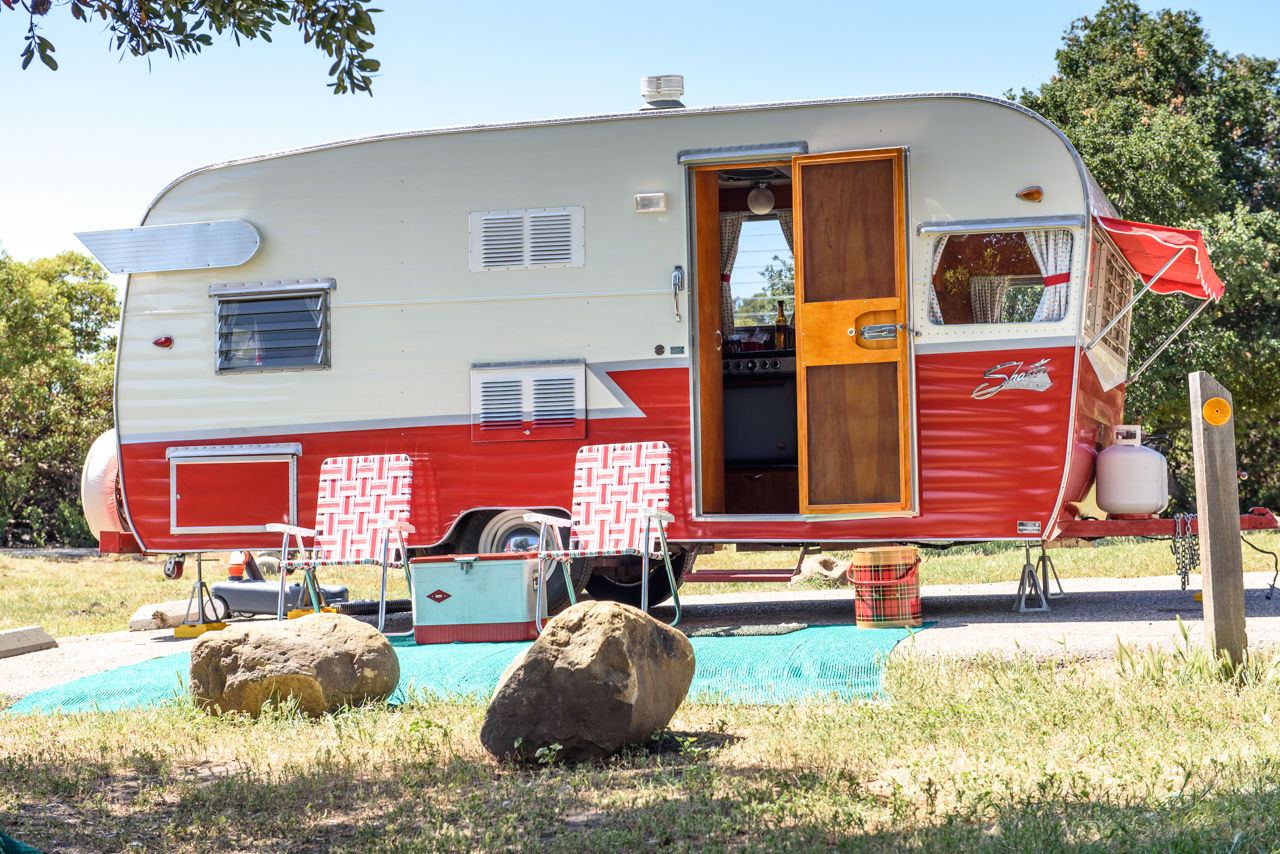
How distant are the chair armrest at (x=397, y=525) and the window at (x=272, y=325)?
1057mm

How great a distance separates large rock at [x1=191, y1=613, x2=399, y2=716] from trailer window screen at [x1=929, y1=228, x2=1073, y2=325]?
3.72 m

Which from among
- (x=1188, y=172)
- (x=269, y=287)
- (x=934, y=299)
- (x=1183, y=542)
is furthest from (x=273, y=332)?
(x=1188, y=172)

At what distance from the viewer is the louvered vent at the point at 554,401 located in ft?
24.9

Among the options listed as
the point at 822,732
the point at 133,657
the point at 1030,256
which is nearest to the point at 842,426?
the point at 1030,256

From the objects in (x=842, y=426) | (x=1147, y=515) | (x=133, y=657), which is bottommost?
(x=133, y=657)

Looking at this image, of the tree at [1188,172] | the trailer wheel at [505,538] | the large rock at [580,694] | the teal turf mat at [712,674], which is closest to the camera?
the large rock at [580,694]

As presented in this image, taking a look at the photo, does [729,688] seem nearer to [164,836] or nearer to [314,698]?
[314,698]

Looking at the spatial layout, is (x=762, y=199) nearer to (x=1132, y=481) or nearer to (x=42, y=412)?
(x=1132, y=481)

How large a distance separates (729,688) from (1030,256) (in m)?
3.28

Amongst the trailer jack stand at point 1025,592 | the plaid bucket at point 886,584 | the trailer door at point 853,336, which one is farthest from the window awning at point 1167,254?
the plaid bucket at point 886,584

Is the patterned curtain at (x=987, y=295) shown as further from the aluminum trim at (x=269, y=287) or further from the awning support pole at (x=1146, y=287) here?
the aluminum trim at (x=269, y=287)

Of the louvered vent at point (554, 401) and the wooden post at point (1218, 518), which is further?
→ the louvered vent at point (554, 401)

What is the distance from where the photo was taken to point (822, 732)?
14.2 feet

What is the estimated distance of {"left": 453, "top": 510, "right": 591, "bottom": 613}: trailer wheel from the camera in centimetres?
782
